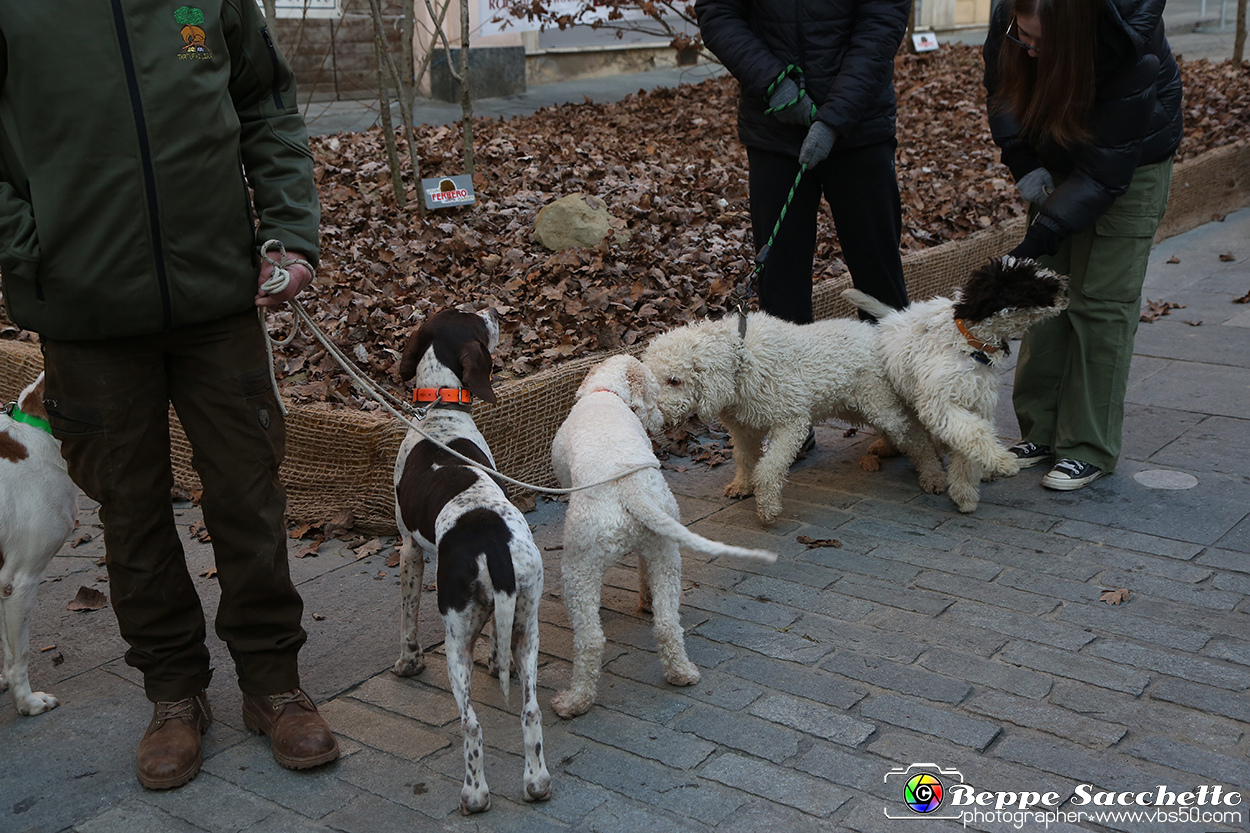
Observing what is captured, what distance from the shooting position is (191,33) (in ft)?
9.27

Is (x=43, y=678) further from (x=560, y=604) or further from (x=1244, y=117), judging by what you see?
(x=1244, y=117)

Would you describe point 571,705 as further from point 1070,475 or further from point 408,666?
point 1070,475

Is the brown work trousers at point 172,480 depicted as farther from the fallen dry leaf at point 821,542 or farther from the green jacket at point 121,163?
the fallen dry leaf at point 821,542

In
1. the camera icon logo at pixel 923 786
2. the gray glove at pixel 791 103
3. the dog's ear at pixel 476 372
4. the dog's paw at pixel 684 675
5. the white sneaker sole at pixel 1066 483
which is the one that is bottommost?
the camera icon logo at pixel 923 786

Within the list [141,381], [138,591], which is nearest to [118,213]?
[141,381]

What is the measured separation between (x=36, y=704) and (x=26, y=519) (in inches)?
24.6

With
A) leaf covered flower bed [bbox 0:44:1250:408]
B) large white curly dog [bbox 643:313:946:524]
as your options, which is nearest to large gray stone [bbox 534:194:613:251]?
leaf covered flower bed [bbox 0:44:1250:408]

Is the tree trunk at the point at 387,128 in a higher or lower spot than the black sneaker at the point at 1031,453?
higher

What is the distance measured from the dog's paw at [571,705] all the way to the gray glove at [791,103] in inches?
113

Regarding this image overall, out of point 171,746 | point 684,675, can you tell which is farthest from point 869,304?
point 171,746

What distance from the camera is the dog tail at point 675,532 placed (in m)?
3.12

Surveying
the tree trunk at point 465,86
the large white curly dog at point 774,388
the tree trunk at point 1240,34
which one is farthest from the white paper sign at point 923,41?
the large white curly dog at point 774,388

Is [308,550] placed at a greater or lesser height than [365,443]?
lesser

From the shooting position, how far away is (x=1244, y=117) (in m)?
11.7
